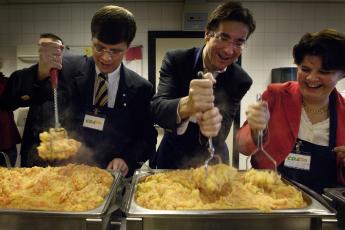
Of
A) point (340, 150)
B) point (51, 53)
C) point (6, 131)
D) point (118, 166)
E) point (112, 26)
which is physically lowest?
point (6, 131)

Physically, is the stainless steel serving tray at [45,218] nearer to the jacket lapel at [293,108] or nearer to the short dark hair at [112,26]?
the short dark hair at [112,26]

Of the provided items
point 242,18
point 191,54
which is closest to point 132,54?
point 191,54

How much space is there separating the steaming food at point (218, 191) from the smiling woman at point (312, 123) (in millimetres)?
264

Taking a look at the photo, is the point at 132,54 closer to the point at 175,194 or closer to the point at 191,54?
the point at 191,54

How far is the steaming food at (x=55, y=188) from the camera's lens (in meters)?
1.05

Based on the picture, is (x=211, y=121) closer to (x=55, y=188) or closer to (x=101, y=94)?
(x=55, y=188)

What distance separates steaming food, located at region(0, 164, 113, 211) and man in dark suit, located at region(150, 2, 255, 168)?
0.39 metres

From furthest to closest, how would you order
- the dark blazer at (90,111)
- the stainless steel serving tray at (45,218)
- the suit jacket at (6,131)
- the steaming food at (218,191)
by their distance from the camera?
the suit jacket at (6,131), the dark blazer at (90,111), the steaming food at (218,191), the stainless steel serving tray at (45,218)

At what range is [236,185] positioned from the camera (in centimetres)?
120

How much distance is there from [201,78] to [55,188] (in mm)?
745

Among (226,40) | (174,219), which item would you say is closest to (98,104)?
(226,40)

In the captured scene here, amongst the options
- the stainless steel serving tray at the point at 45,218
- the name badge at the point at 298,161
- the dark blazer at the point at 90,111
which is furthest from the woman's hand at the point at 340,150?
the stainless steel serving tray at the point at 45,218

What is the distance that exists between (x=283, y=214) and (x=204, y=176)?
1.01 feet

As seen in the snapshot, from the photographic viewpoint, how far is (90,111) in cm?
176
